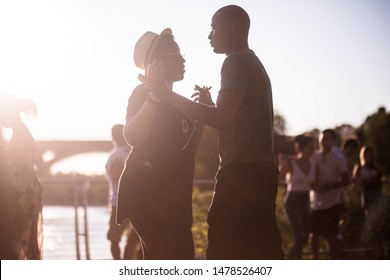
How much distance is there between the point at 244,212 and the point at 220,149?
319 mm

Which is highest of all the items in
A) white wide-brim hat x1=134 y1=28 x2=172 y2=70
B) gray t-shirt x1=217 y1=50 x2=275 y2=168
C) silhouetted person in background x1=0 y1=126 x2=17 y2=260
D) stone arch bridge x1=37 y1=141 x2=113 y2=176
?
white wide-brim hat x1=134 y1=28 x2=172 y2=70

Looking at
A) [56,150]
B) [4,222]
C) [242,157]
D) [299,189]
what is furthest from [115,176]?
[56,150]

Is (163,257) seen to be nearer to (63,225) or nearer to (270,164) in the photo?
(270,164)

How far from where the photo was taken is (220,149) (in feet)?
12.1

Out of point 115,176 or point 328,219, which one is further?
point 328,219

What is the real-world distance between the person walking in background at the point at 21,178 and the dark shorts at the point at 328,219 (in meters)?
4.42

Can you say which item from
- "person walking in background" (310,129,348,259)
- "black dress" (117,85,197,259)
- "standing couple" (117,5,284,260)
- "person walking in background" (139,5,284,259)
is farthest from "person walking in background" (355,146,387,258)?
"person walking in background" (139,5,284,259)

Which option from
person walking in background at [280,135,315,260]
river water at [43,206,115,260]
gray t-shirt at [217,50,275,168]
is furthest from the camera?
river water at [43,206,115,260]

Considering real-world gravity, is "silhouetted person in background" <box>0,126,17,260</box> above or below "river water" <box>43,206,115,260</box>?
above

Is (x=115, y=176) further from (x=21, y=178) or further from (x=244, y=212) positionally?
(x=244, y=212)

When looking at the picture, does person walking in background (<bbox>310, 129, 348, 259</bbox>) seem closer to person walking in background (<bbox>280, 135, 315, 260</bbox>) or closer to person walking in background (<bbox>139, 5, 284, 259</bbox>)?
person walking in background (<bbox>280, 135, 315, 260</bbox>)

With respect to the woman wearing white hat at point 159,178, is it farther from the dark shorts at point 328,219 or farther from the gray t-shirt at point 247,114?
the dark shorts at point 328,219

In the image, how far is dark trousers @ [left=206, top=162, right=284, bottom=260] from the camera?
3584mm
